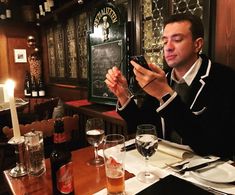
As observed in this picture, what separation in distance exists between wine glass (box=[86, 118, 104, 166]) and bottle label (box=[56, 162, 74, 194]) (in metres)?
0.27

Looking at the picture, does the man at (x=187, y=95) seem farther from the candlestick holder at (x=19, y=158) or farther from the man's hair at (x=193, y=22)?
the candlestick holder at (x=19, y=158)

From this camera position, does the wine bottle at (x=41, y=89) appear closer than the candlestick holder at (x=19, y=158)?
No

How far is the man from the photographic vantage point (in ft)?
3.28

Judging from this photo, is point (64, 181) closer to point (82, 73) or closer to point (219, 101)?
point (219, 101)

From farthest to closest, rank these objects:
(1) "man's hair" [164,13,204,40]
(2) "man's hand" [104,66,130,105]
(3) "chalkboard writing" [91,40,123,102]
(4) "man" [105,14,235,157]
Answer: (3) "chalkboard writing" [91,40,123,102], (1) "man's hair" [164,13,204,40], (2) "man's hand" [104,66,130,105], (4) "man" [105,14,235,157]

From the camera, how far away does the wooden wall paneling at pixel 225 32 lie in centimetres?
166

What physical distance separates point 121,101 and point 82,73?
2.59 meters

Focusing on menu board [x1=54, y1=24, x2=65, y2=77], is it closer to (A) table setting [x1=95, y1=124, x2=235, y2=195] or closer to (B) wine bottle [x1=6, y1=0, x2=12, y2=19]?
(B) wine bottle [x1=6, y1=0, x2=12, y2=19]

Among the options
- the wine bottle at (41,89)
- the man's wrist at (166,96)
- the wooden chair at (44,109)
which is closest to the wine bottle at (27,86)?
the wine bottle at (41,89)

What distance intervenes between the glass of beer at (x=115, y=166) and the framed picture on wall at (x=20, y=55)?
5.29m

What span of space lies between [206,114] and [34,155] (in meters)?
0.88

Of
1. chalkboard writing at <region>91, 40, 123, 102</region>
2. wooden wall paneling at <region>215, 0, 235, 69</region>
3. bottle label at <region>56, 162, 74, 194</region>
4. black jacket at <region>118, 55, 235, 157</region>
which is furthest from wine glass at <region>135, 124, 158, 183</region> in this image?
chalkboard writing at <region>91, 40, 123, 102</region>

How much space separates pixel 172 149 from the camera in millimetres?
1081

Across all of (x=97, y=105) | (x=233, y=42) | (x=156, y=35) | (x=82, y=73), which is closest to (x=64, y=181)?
(x=233, y=42)
